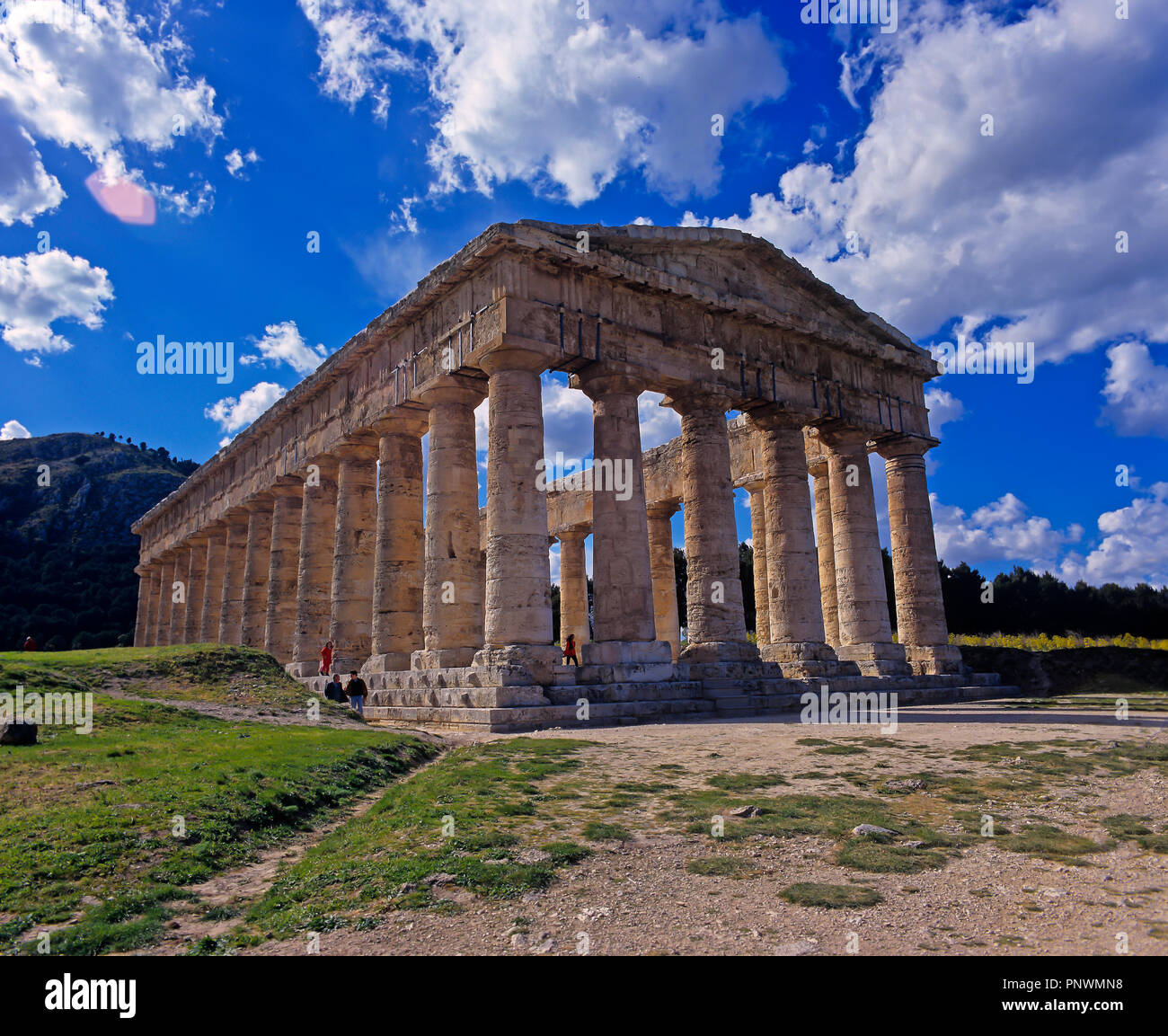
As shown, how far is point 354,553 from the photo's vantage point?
2703 cm

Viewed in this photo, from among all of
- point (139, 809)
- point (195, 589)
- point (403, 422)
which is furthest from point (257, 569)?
point (139, 809)

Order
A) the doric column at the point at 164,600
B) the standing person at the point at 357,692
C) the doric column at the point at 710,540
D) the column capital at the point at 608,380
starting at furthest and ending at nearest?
the doric column at the point at 164,600 → the doric column at the point at 710,540 → the column capital at the point at 608,380 → the standing person at the point at 357,692

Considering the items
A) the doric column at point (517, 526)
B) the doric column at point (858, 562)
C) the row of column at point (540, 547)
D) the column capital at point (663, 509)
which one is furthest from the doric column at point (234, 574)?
the doric column at point (858, 562)

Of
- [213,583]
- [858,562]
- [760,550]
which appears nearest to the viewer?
[858,562]

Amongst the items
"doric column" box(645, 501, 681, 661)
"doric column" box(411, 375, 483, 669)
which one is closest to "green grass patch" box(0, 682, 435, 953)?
"doric column" box(411, 375, 483, 669)

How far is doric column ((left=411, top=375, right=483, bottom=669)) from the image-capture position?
70.0ft

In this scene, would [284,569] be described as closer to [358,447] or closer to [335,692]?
[358,447]

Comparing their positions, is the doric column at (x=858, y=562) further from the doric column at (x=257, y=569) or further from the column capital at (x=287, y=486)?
the doric column at (x=257, y=569)

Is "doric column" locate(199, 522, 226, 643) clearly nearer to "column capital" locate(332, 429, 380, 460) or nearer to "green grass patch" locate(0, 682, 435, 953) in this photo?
"column capital" locate(332, 429, 380, 460)

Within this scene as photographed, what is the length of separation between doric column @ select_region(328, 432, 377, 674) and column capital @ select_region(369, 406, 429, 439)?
1.77m

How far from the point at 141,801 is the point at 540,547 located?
1224 centimetres

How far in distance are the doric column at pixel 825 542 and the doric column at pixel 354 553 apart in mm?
17026

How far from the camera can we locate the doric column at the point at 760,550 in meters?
32.4
